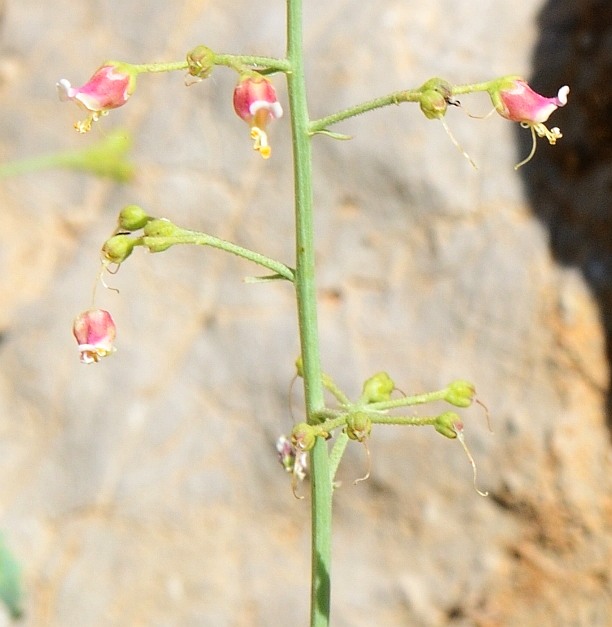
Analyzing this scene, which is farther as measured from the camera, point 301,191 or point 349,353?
point 349,353

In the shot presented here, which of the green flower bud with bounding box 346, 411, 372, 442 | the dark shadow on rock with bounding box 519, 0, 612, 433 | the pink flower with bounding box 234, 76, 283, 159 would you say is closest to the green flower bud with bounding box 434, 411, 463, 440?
the green flower bud with bounding box 346, 411, 372, 442

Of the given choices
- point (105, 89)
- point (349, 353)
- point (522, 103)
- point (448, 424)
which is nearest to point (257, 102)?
point (105, 89)

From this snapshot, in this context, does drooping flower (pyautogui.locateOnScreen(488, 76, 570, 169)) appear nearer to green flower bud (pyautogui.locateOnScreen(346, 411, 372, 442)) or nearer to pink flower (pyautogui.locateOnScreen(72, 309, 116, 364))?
green flower bud (pyautogui.locateOnScreen(346, 411, 372, 442))

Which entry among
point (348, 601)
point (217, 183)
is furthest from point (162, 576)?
point (217, 183)

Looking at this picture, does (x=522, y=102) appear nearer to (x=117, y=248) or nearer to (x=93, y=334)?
(x=117, y=248)

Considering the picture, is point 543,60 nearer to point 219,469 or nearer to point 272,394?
point 272,394

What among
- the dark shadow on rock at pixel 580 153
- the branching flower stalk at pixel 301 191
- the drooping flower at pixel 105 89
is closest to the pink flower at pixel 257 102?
the branching flower stalk at pixel 301 191
